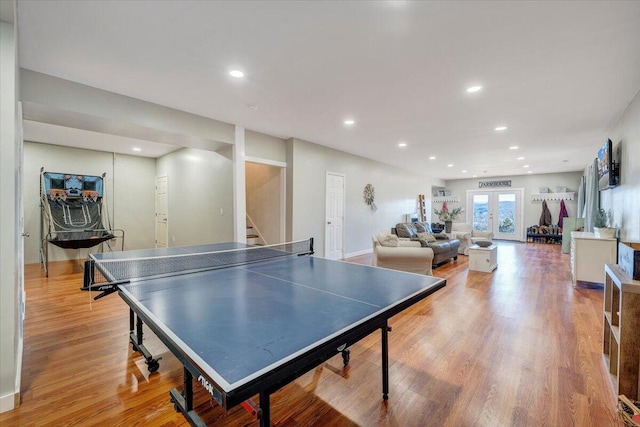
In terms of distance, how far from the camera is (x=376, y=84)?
3.11 meters

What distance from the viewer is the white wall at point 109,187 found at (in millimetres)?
6047

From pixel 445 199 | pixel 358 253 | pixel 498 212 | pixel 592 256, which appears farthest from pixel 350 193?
pixel 498 212

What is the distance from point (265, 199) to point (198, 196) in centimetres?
139

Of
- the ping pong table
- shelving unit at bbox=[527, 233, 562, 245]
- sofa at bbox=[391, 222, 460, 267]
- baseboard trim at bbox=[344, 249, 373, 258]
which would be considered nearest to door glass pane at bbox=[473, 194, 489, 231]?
shelving unit at bbox=[527, 233, 562, 245]

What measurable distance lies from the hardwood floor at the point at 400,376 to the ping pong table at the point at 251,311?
19 centimetres

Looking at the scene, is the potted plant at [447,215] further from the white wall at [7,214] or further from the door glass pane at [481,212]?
the white wall at [7,214]

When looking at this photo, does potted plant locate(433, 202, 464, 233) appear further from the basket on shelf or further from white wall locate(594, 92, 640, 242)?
the basket on shelf

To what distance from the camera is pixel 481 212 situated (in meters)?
11.6

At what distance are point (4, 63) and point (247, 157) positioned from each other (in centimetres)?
333

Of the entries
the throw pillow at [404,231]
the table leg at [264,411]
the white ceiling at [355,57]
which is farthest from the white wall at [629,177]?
the table leg at [264,411]

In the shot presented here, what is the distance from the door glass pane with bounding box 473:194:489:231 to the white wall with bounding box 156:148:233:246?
10.6m

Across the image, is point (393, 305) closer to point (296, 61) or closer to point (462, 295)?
point (296, 61)

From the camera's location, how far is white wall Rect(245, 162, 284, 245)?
19.1ft

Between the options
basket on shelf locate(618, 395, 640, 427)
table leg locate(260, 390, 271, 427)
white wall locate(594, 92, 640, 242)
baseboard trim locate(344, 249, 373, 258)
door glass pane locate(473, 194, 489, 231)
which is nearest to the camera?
table leg locate(260, 390, 271, 427)
